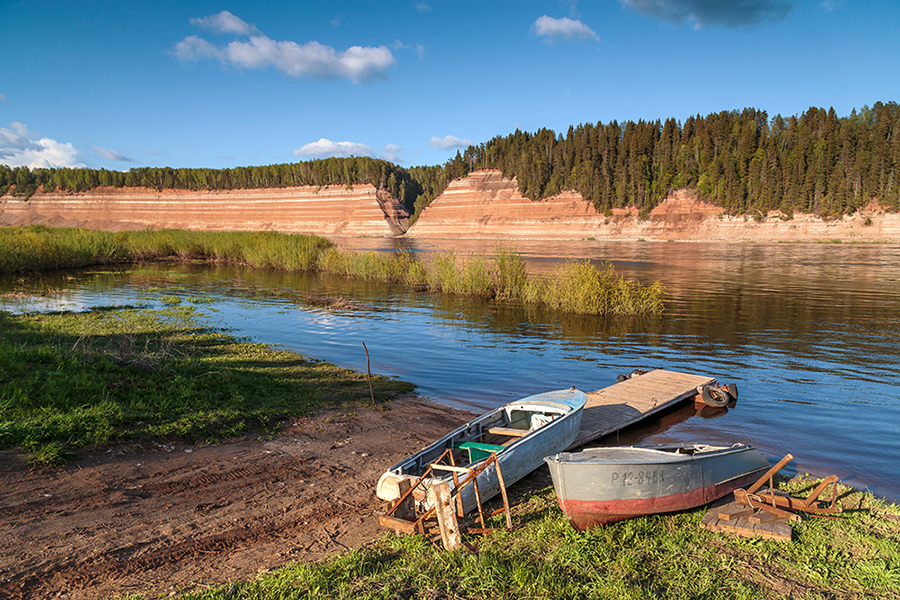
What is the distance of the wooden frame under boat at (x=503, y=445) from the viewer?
264 inches

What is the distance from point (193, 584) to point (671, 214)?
11199cm

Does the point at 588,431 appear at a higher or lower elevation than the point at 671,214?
lower

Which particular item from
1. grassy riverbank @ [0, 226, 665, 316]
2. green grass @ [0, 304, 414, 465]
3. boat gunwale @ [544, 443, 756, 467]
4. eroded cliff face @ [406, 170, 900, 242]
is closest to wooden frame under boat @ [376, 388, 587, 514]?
boat gunwale @ [544, 443, 756, 467]

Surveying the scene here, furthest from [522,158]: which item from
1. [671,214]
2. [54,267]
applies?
[54,267]

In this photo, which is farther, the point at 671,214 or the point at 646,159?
the point at 646,159

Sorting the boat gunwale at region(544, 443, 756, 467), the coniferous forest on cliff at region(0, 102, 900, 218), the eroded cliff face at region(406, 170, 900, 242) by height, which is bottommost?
the boat gunwale at region(544, 443, 756, 467)

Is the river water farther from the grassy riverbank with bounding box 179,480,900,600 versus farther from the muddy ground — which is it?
the muddy ground

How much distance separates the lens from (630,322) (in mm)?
23203

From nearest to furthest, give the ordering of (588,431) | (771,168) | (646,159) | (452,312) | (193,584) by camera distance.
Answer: (193,584) → (588,431) → (452,312) → (771,168) → (646,159)

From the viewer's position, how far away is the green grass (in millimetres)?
7695

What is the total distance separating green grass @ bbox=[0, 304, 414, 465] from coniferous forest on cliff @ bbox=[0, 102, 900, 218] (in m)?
102

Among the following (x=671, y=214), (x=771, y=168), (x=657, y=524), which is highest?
(x=771, y=168)

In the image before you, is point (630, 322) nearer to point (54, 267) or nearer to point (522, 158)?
point (54, 267)

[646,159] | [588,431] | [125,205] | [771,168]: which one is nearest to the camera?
[588,431]
